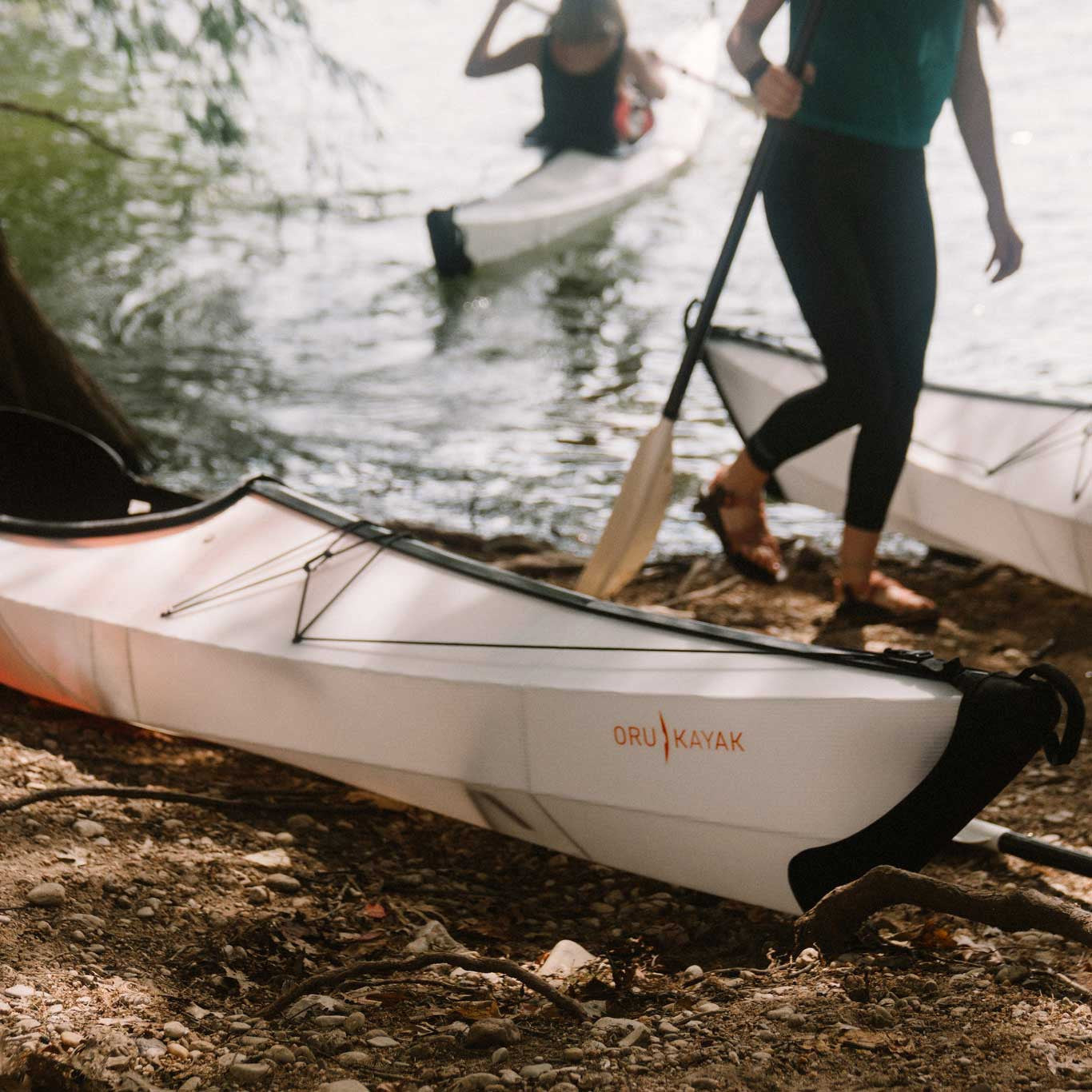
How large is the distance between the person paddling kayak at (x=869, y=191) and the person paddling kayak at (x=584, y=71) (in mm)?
4368

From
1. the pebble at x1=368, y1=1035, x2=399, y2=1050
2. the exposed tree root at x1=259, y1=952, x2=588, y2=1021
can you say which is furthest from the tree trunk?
the pebble at x1=368, y1=1035, x2=399, y2=1050

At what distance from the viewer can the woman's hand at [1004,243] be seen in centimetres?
301

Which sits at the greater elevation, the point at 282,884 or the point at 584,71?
the point at 584,71

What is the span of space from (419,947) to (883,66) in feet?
6.59

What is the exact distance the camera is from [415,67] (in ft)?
43.3

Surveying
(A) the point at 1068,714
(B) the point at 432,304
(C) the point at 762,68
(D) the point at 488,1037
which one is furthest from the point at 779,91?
(B) the point at 432,304

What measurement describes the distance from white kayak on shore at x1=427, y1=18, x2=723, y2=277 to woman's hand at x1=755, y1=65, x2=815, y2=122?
140 inches

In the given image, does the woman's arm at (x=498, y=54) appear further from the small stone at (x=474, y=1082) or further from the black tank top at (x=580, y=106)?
the small stone at (x=474, y=1082)

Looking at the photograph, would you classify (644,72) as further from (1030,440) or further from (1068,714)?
(1068,714)

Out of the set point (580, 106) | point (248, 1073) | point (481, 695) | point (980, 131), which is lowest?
point (248, 1073)

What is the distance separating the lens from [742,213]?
285 cm

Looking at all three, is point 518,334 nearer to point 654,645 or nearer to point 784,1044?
point 654,645

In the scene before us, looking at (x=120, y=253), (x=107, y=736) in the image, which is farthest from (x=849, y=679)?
(x=120, y=253)

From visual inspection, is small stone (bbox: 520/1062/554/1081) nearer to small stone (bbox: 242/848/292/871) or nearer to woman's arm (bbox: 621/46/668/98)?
small stone (bbox: 242/848/292/871)
